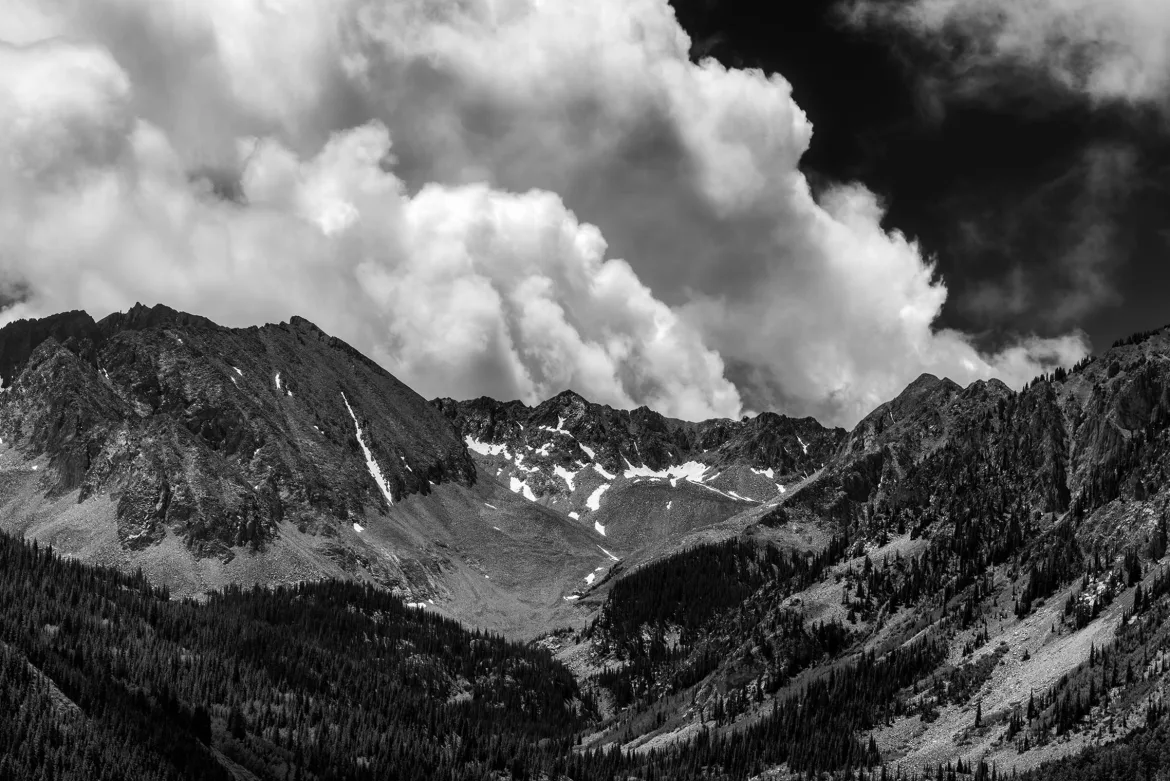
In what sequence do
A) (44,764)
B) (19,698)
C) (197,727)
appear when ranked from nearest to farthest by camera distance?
(44,764) < (19,698) < (197,727)

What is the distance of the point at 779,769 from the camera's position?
192 metres

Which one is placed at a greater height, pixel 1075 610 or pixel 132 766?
pixel 1075 610

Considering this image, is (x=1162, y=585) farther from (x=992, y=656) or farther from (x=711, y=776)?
(x=711, y=776)

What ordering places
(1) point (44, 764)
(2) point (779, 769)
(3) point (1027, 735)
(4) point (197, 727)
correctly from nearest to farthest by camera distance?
(1) point (44, 764) → (3) point (1027, 735) → (4) point (197, 727) → (2) point (779, 769)

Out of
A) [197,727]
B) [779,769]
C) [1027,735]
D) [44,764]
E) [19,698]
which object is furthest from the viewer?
[779,769]

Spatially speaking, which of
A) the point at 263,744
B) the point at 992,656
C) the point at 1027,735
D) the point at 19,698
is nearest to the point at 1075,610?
the point at 992,656

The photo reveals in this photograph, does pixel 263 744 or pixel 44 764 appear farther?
pixel 263 744

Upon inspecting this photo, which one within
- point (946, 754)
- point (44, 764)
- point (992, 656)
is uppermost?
point (992, 656)

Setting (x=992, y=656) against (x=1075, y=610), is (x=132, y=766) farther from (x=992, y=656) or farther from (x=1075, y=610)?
(x=1075, y=610)

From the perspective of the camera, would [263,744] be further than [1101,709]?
Yes

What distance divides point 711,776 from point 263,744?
242 ft

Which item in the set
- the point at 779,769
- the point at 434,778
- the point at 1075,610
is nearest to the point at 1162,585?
the point at 1075,610

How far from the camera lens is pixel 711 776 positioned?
196625 mm

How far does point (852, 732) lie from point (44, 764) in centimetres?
12253
